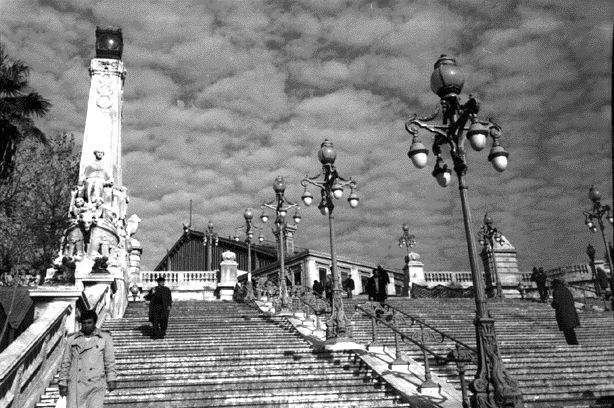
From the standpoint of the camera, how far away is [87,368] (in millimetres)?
6242

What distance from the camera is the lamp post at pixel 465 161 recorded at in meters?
7.42

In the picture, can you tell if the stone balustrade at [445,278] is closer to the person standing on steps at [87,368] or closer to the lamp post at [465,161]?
the lamp post at [465,161]

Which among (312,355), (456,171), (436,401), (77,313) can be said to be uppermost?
(456,171)

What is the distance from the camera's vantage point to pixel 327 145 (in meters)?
14.9

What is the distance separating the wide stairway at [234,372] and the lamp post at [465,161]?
187cm

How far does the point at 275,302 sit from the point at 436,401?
39.3 feet

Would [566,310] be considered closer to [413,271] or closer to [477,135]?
[477,135]

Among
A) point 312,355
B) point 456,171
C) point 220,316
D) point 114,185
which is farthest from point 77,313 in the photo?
point 114,185

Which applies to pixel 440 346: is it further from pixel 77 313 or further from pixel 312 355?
pixel 77 313

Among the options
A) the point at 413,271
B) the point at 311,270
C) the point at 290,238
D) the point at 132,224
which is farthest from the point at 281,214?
the point at 290,238

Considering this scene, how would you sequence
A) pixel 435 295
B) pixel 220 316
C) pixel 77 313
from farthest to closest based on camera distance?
pixel 435 295, pixel 220 316, pixel 77 313

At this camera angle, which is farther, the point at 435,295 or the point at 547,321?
the point at 435,295

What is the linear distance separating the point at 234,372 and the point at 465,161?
5.70 m

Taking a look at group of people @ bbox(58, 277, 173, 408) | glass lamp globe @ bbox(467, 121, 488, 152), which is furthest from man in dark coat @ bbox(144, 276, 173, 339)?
glass lamp globe @ bbox(467, 121, 488, 152)
